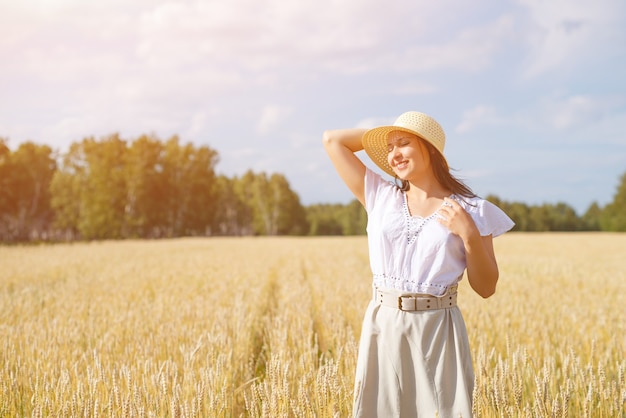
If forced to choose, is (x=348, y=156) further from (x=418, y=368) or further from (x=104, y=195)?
(x=104, y=195)

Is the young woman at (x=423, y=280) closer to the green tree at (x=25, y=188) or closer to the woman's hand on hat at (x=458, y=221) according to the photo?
the woman's hand on hat at (x=458, y=221)

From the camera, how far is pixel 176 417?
271 cm

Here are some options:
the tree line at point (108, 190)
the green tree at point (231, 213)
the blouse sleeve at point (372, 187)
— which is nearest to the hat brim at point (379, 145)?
the blouse sleeve at point (372, 187)

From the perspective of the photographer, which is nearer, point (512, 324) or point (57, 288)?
point (512, 324)

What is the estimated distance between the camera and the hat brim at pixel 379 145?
277 cm

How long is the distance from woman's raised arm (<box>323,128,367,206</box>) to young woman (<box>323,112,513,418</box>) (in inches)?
9.6

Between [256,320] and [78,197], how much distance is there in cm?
5386

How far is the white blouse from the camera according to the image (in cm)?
253

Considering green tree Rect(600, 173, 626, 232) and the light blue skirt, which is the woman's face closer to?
the light blue skirt

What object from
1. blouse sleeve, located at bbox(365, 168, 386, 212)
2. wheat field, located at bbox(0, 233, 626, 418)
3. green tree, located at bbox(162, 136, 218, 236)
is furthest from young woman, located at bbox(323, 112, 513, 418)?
green tree, located at bbox(162, 136, 218, 236)

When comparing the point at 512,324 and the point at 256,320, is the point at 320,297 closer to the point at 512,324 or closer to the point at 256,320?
the point at 256,320

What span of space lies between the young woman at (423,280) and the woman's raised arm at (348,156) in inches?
9.6

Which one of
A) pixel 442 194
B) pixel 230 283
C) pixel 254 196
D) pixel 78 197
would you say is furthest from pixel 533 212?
pixel 442 194

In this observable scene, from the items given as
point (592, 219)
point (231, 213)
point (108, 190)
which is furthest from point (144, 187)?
point (592, 219)
